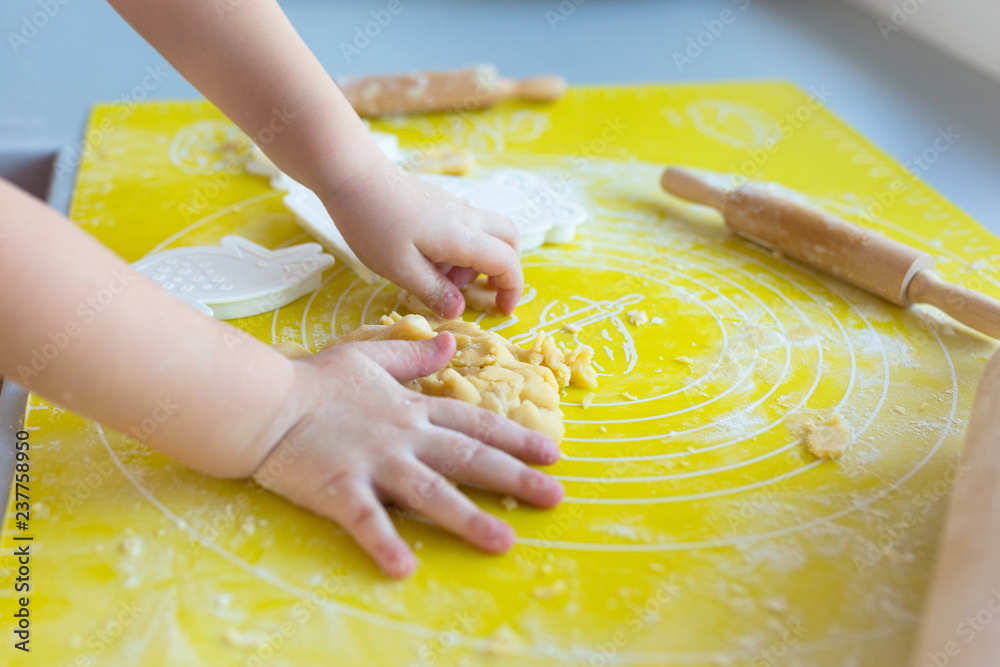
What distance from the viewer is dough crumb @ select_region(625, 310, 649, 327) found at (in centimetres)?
91

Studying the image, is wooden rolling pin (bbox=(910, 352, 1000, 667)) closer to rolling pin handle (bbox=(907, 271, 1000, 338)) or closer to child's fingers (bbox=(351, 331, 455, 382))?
rolling pin handle (bbox=(907, 271, 1000, 338))

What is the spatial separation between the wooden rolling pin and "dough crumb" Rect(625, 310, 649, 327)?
1.15 feet

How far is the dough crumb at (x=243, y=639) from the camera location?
56cm

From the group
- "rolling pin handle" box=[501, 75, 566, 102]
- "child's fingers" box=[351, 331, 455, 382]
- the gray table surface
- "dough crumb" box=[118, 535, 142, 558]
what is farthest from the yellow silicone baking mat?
"rolling pin handle" box=[501, 75, 566, 102]

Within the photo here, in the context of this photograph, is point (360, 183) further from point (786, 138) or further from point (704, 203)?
point (786, 138)

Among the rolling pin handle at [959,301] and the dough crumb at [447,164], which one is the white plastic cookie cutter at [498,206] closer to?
the dough crumb at [447,164]

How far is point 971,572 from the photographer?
0.54 m

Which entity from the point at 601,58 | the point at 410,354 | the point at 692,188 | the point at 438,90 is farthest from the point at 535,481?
the point at 601,58

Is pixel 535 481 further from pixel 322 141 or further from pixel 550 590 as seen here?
pixel 322 141

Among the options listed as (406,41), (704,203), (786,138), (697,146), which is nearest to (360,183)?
(704,203)

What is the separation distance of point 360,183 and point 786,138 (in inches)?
31.3

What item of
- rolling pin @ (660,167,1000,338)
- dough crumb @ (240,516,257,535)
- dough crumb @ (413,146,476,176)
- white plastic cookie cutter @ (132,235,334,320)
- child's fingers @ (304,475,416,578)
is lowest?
white plastic cookie cutter @ (132,235,334,320)

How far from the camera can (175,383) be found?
60 cm

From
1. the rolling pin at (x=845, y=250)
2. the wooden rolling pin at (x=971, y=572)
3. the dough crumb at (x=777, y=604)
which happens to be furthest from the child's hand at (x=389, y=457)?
the rolling pin at (x=845, y=250)
